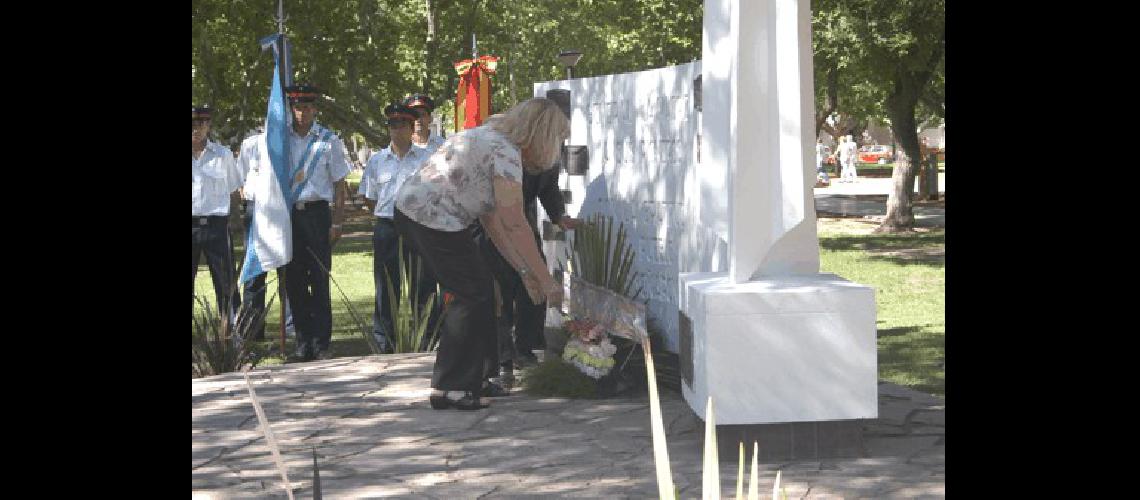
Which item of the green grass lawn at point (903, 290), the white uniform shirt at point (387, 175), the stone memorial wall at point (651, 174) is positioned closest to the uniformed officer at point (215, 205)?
the white uniform shirt at point (387, 175)

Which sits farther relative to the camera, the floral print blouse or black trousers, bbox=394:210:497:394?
black trousers, bbox=394:210:497:394

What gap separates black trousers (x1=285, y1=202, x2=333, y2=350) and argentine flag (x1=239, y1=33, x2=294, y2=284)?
141 millimetres

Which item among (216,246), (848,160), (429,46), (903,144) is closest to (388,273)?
(216,246)

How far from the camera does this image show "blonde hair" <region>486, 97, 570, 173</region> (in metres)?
7.52

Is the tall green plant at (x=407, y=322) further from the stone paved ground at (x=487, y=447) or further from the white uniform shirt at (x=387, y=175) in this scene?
the stone paved ground at (x=487, y=447)

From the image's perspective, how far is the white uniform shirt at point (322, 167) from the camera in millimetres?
10695

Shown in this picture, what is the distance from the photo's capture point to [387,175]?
1117cm

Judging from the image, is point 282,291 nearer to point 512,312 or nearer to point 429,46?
point 512,312

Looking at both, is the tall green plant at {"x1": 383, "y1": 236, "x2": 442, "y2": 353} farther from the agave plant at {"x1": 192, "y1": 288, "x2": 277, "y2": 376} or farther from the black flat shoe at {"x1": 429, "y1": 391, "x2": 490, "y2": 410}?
the black flat shoe at {"x1": 429, "y1": 391, "x2": 490, "y2": 410}

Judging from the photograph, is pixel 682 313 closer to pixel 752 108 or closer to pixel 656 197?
pixel 752 108

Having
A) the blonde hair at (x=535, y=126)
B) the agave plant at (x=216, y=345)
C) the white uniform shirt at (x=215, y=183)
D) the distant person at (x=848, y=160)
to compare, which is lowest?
the agave plant at (x=216, y=345)

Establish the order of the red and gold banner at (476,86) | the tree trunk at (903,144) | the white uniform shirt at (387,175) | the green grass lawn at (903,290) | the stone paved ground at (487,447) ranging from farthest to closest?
the tree trunk at (903,144)
the red and gold banner at (476,86)
the white uniform shirt at (387,175)
the green grass lawn at (903,290)
the stone paved ground at (487,447)

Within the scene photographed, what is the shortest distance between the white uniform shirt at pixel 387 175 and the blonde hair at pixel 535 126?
3425 mm

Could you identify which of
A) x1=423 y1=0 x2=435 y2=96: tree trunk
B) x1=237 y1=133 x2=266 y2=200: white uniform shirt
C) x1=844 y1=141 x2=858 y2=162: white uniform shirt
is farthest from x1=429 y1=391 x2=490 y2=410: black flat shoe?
x1=844 y1=141 x2=858 y2=162: white uniform shirt
